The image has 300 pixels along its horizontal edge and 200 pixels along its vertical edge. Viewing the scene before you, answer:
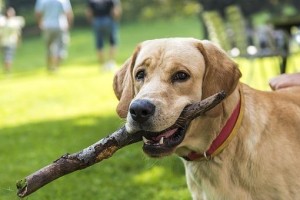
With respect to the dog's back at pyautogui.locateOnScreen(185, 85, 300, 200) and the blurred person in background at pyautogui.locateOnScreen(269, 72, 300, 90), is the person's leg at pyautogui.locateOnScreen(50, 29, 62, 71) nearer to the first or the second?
the blurred person in background at pyautogui.locateOnScreen(269, 72, 300, 90)

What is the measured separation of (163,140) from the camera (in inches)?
129

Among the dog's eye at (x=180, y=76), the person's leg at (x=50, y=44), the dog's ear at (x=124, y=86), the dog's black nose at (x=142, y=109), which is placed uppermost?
the dog's eye at (x=180, y=76)

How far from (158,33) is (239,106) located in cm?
2687

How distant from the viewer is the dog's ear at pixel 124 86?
11.9 feet

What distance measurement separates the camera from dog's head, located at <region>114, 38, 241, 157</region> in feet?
10.4

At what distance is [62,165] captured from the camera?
10.4 feet

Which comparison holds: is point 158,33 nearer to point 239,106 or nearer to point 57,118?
point 57,118

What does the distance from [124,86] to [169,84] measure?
0.47 meters

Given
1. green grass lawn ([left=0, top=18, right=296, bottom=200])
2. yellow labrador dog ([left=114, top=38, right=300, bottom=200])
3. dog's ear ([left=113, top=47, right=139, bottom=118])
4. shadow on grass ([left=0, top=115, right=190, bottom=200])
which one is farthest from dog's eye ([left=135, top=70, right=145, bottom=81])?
shadow on grass ([left=0, top=115, right=190, bottom=200])

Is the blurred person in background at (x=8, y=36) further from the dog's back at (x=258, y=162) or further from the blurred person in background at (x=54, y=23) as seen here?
the dog's back at (x=258, y=162)

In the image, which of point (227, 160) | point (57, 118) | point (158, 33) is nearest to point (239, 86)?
point (227, 160)

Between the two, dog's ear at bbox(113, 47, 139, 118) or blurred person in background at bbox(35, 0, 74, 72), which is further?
blurred person in background at bbox(35, 0, 74, 72)

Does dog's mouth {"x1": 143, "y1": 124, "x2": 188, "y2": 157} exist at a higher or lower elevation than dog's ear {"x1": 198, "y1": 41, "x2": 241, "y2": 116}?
lower

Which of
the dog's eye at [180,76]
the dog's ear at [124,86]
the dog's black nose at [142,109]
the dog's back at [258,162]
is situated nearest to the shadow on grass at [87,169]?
the dog's ear at [124,86]
